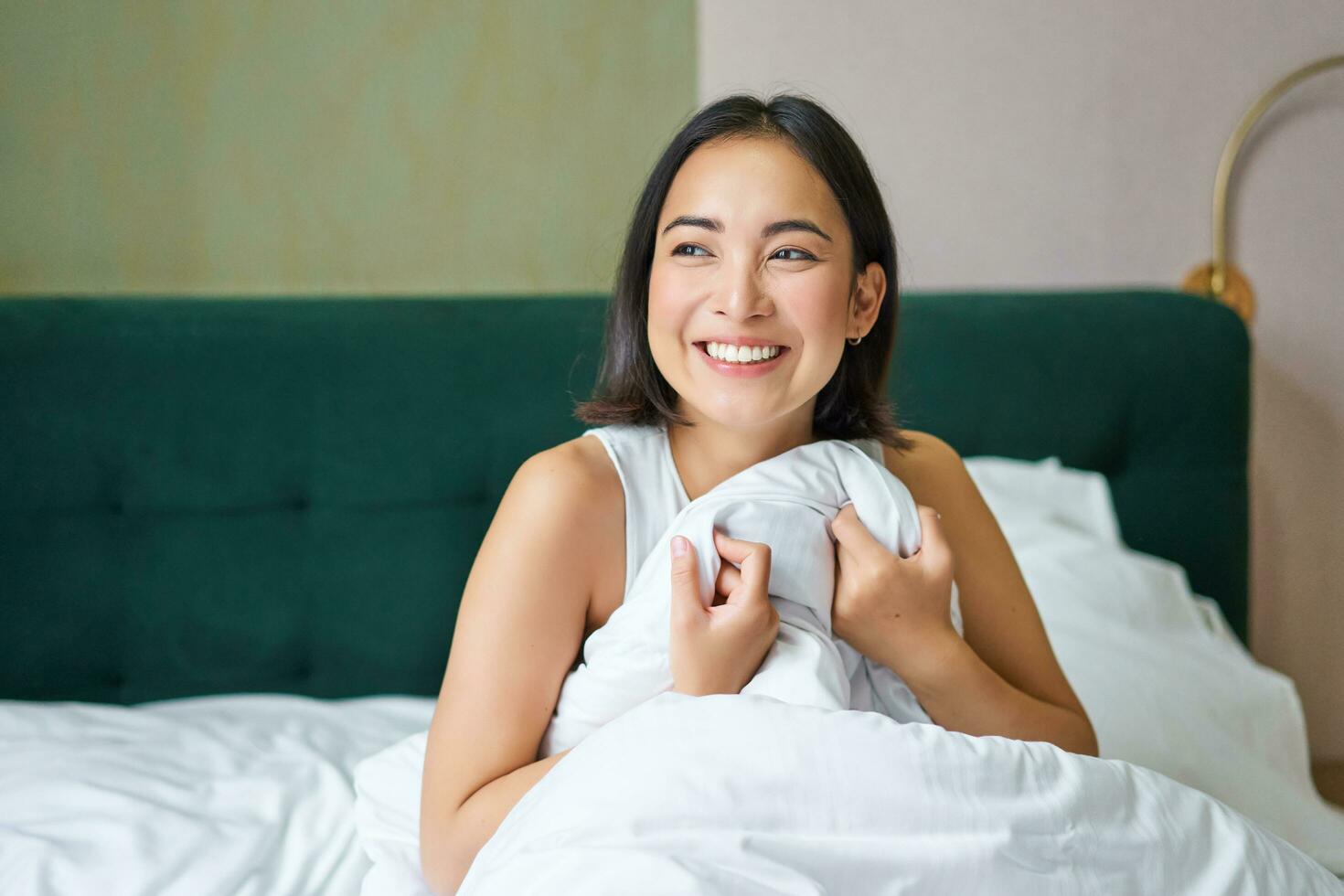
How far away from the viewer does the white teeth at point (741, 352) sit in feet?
3.72

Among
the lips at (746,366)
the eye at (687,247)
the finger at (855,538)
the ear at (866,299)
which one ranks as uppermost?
the eye at (687,247)

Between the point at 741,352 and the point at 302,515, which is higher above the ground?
the point at 741,352

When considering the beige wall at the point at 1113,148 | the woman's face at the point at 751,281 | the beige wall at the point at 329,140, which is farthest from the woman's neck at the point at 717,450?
the beige wall at the point at 1113,148

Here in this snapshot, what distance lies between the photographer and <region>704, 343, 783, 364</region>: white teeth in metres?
1.13

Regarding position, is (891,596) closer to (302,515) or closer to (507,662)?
(507,662)

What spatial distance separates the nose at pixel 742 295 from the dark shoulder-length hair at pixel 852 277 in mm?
139

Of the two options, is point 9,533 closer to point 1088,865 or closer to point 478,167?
point 478,167

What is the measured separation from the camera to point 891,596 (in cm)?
115

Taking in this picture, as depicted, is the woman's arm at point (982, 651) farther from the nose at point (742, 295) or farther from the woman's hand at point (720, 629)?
the nose at point (742, 295)

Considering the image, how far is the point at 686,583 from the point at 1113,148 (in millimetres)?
1739

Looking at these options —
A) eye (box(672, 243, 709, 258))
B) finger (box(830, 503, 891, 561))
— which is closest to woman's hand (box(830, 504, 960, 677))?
finger (box(830, 503, 891, 561))

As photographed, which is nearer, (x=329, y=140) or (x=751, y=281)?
(x=751, y=281)

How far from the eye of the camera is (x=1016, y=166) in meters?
2.31

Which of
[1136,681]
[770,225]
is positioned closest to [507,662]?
[770,225]
